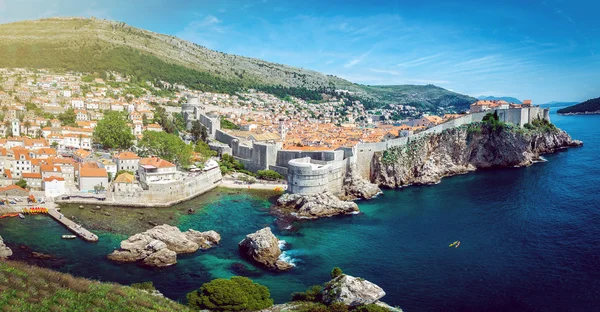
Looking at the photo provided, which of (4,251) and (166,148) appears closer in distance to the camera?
(4,251)

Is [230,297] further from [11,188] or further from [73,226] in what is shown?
[11,188]

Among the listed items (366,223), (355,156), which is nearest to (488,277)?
(366,223)

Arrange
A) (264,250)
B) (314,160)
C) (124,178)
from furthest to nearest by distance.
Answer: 1. (314,160)
2. (124,178)
3. (264,250)

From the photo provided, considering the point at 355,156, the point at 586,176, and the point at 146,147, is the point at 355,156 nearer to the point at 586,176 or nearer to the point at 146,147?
the point at 146,147

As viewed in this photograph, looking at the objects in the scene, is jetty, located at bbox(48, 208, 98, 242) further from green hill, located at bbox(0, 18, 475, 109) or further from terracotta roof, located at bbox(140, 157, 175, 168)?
green hill, located at bbox(0, 18, 475, 109)

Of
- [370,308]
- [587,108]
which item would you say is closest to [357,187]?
[370,308]

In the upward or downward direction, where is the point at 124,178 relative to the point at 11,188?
upward

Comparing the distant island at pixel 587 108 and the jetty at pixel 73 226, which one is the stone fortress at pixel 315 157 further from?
the distant island at pixel 587 108

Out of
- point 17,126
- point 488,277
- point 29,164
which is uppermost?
point 17,126
